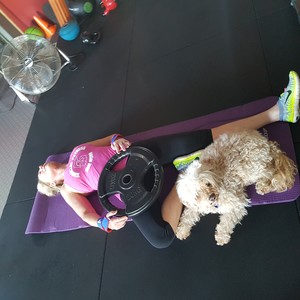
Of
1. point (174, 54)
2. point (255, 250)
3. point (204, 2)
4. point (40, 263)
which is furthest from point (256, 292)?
point (204, 2)

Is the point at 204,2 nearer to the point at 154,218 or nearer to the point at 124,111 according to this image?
the point at 124,111

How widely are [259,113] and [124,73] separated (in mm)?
1573

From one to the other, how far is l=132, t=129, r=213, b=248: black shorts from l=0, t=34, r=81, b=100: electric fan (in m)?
1.27

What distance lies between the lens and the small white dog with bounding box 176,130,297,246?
4.88 ft

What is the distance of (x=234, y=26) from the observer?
2.67 metres

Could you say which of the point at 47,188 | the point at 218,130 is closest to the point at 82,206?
the point at 47,188

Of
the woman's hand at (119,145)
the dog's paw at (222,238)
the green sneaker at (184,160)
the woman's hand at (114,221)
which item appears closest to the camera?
the woman's hand at (114,221)

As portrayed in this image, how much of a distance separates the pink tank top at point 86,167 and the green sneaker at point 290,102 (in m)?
1.16

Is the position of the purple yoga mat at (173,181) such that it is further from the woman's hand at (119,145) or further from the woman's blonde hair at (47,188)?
the woman's hand at (119,145)

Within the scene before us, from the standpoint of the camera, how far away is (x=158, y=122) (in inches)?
100

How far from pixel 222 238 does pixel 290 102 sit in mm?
903

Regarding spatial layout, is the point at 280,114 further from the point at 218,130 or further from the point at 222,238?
the point at 222,238

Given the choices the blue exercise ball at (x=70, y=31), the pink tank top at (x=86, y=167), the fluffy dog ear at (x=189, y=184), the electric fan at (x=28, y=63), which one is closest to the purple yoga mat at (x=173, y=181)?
the pink tank top at (x=86, y=167)

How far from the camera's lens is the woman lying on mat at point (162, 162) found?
178 cm
